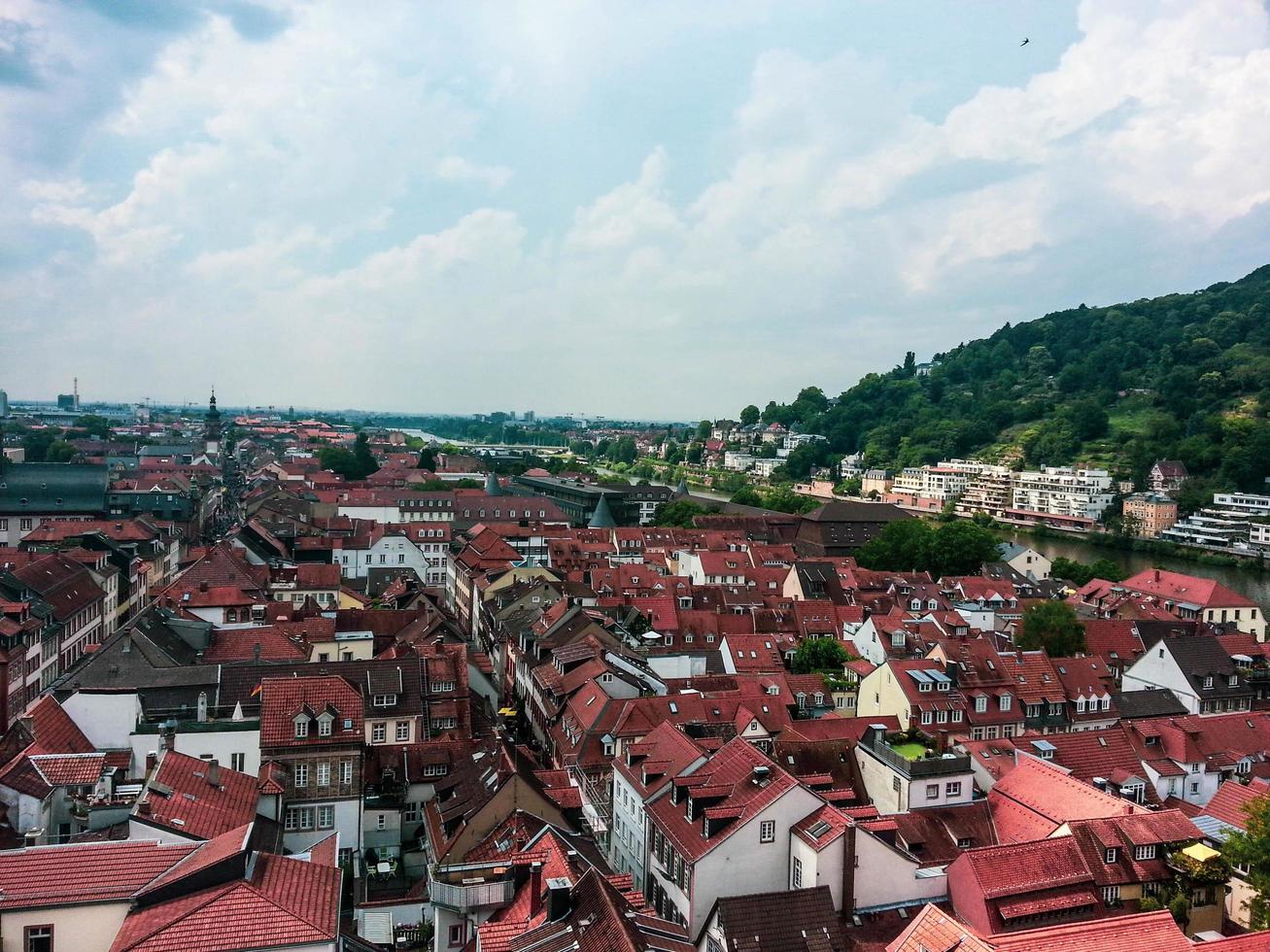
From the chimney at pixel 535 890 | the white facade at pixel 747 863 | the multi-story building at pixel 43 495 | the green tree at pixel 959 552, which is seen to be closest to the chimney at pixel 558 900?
the chimney at pixel 535 890

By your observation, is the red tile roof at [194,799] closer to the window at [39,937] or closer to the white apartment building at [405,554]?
the window at [39,937]

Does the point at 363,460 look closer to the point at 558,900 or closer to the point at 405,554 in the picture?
the point at 405,554

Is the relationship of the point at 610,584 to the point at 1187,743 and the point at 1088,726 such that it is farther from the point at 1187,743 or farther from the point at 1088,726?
the point at 1187,743

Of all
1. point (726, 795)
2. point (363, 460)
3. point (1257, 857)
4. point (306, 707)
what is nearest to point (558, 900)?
point (726, 795)

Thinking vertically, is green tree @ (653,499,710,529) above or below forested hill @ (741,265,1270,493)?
below

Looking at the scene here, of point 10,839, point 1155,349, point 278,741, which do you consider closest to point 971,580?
point 278,741

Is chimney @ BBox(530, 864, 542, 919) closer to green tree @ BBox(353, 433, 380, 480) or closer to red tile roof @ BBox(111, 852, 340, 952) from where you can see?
red tile roof @ BBox(111, 852, 340, 952)

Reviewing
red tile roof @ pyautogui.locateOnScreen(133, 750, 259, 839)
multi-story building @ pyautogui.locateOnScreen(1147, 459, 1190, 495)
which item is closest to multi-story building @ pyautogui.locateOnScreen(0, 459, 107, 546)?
red tile roof @ pyautogui.locateOnScreen(133, 750, 259, 839)
